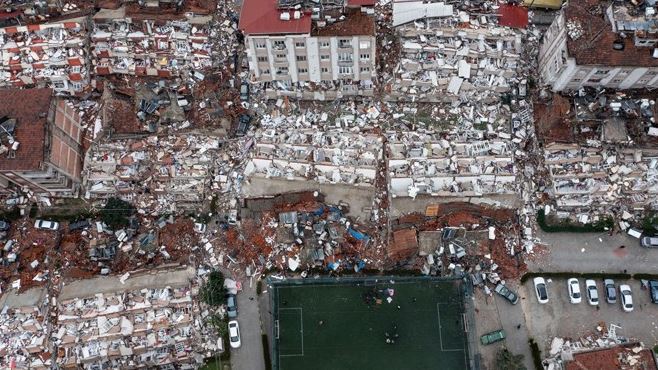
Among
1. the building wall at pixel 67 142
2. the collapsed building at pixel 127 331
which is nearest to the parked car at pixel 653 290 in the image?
the collapsed building at pixel 127 331

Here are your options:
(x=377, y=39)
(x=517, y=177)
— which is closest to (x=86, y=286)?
(x=377, y=39)

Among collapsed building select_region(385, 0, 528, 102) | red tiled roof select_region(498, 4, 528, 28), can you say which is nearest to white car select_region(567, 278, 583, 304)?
collapsed building select_region(385, 0, 528, 102)

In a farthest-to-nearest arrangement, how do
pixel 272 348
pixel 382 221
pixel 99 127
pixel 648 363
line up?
pixel 99 127
pixel 382 221
pixel 272 348
pixel 648 363

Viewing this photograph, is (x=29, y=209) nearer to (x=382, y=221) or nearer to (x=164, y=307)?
(x=164, y=307)

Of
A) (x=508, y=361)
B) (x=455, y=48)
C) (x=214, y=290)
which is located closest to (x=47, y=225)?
(x=214, y=290)

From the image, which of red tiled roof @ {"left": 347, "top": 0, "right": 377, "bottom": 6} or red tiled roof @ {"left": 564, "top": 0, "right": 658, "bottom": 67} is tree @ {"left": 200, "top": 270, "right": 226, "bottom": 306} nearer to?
red tiled roof @ {"left": 347, "top": 0, "right": 377, "bottom": 6}

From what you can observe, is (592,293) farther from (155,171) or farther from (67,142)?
(67,142)

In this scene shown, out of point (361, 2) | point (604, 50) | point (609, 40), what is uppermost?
point (361, 2)
